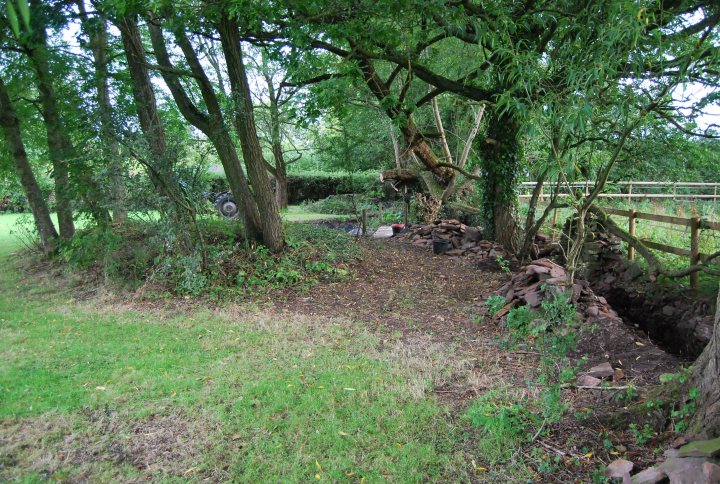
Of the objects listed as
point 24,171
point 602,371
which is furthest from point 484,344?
point 24,171

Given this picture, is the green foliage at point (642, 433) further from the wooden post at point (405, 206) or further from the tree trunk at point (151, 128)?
the wooden post at point (405, 206)

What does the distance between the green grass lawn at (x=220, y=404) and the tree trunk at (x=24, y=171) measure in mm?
4498

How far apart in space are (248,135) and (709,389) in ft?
22.2

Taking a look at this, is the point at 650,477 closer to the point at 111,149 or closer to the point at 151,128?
the point at 111,149

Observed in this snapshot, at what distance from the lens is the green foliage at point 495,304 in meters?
5.71

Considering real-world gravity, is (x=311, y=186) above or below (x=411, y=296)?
above

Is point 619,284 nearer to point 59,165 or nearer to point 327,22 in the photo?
point 327,22

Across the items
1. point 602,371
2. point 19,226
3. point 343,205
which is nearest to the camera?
point 602,371

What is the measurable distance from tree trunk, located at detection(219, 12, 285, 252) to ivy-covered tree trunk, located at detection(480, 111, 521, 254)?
4.03 meters

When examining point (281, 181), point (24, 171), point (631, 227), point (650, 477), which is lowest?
point (650, 477)

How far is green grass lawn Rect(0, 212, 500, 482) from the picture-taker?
9.48 ft

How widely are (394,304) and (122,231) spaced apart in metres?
4.97

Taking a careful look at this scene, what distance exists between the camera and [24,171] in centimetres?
934

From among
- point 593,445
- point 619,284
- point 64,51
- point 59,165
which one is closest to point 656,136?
point 619,284
